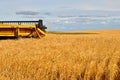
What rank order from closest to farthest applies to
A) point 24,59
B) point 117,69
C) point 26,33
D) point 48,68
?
point 117,69, point 48,68, point 24,59, point 26,33

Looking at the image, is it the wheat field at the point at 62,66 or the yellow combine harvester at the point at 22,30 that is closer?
the wheat field at the point at 62,66

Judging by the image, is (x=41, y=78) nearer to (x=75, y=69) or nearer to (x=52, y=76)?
(x=52, y=76)

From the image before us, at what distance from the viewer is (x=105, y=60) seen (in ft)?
27.4

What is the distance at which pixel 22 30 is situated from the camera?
63.6 ft

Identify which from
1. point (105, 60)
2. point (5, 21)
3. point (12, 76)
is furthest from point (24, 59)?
point (5, 21)

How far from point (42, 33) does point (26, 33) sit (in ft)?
2.99

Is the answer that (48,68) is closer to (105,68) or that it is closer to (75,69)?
(75,69)

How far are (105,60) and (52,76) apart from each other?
1316 millimetres

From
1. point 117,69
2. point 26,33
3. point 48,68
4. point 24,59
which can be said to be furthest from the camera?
point 26,33

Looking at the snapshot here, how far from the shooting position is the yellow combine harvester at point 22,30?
1897cm

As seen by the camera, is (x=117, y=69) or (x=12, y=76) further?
(x=12, y=76)

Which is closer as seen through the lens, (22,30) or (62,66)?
(62,66)

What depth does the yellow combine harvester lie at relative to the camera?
62.2ft

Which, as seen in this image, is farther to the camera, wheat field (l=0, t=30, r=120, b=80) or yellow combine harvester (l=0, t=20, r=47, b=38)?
yellow combine harvester (l=0, t=20, r=47, b=38)
